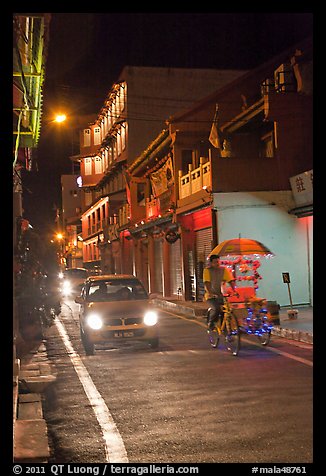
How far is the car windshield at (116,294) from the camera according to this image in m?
14.5

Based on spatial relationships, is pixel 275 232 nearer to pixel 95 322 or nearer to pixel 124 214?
pixel 95 322

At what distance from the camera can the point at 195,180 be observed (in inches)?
1007

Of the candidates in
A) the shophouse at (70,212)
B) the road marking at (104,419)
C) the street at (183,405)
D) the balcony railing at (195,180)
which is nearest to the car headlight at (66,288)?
the balcony railing at (195,180)

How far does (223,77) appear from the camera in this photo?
152 feet

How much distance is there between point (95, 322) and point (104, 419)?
17.9 feet

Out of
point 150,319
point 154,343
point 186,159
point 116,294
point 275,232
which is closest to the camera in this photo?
point 150,319

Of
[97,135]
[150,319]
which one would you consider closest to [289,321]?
[150,319]

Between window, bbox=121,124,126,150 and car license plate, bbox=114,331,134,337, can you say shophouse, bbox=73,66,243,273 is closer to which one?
window, bbox=121,124,126,150

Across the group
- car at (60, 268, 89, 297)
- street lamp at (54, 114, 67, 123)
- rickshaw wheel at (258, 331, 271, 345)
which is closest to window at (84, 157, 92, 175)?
car at (60, 268, 89, 297)

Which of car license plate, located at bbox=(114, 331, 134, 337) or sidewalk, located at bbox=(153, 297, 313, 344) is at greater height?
car license plate, located at bbox=(114, 331, 134, 337)

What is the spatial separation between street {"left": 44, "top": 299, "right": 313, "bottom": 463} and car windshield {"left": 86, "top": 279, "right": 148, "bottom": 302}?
4.60 feet

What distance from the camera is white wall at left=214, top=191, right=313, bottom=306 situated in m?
22.1

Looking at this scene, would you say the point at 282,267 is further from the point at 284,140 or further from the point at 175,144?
the point at 175,144
